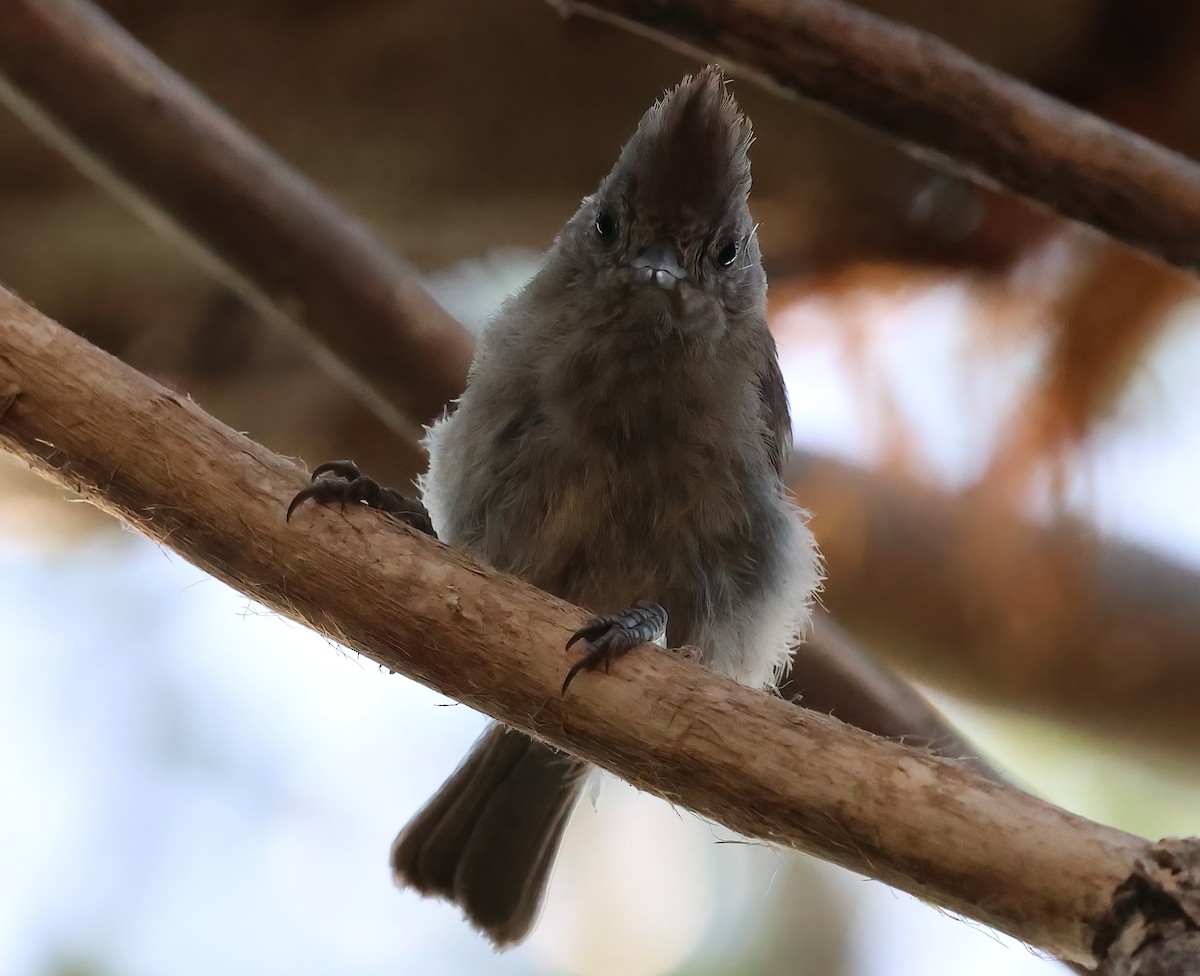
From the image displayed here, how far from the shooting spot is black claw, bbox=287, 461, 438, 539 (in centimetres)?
116

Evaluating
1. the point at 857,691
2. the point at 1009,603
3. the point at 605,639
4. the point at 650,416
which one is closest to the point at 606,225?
the point at 650,416

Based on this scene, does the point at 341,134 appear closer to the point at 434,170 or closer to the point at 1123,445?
the point at 434,170

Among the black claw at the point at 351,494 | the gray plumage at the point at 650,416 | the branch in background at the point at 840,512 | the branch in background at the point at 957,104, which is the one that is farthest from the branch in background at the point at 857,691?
the branch in background at the point at 957,104

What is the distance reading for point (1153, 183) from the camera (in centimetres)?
164

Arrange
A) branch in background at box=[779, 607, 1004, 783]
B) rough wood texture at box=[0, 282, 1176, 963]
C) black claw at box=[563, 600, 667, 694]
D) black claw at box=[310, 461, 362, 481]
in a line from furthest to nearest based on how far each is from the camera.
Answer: branch in background at box=[779, 607, 1004, 783] → black claw at box=[310, 461, 362, 481] → black claw at box=[563, 600, 667, 694] → rough wood texture at box=[0, 282, 1176, 963]

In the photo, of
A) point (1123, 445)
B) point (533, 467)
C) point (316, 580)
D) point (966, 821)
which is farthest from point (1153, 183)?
point (316, 580)

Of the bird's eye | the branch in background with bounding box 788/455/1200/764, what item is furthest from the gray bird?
the branch in background with bounding box 788/455/1200/764

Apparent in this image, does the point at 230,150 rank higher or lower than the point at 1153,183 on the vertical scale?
lower

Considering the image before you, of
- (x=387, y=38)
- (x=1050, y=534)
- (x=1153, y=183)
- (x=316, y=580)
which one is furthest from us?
(x=387, y=38)

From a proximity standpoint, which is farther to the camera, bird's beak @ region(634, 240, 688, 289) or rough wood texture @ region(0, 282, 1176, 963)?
bird's beak @ region(634, 240, 688, 289)

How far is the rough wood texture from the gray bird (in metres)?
0.22

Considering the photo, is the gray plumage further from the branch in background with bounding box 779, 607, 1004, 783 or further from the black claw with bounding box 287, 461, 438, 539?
the branch in background with bounding box 779, 607, 1004, 783

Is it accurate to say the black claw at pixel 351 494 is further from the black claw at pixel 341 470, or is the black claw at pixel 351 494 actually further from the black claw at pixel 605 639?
the black claw at pixel 605 639

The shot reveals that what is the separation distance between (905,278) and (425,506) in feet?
4.07
